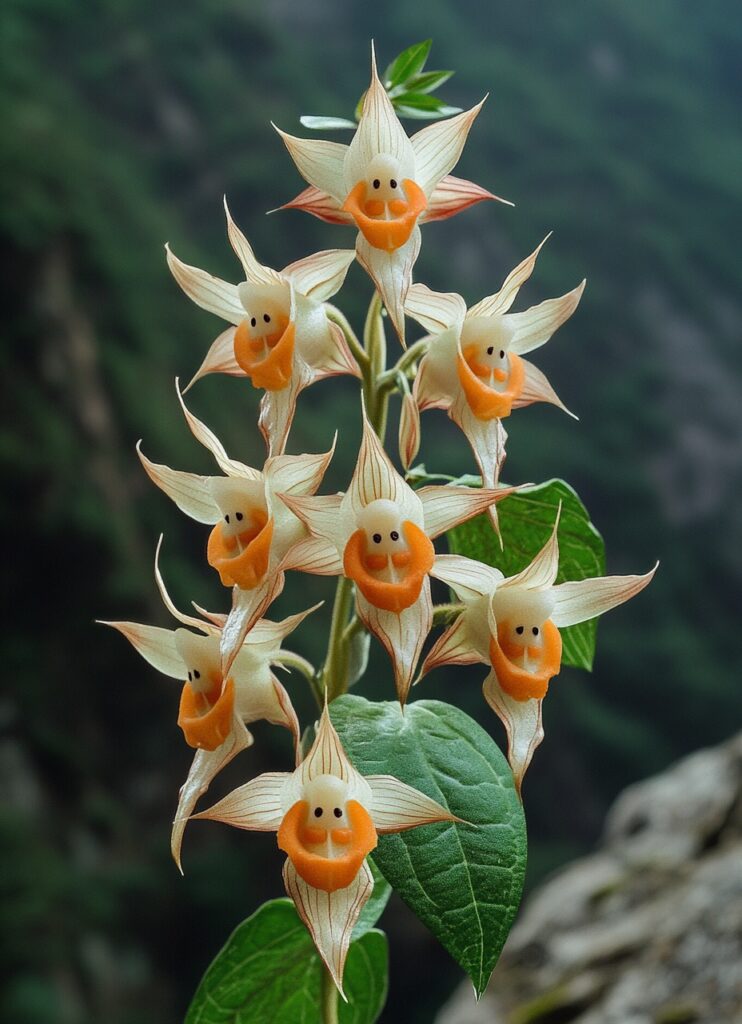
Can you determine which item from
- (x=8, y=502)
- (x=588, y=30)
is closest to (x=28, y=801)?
(x=8, y=502)

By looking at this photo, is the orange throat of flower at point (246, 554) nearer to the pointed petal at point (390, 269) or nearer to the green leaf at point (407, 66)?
the pointed petal at point (390, 269)

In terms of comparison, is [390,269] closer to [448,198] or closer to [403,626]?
[448,198]

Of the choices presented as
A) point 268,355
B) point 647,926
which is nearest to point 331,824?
point 268,355

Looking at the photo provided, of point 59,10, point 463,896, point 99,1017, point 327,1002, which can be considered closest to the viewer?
point 463,896

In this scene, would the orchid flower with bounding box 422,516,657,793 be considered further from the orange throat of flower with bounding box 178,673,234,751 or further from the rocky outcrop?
the rocky outcrop

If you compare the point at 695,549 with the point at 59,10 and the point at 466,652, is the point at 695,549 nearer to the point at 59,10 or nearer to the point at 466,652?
the point at 59,10

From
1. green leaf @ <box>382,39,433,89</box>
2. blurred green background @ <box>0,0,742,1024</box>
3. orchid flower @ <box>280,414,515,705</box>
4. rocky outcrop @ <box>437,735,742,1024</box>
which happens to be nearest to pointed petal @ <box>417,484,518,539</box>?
orchid flower @ <box>280,414,515,705</box>
